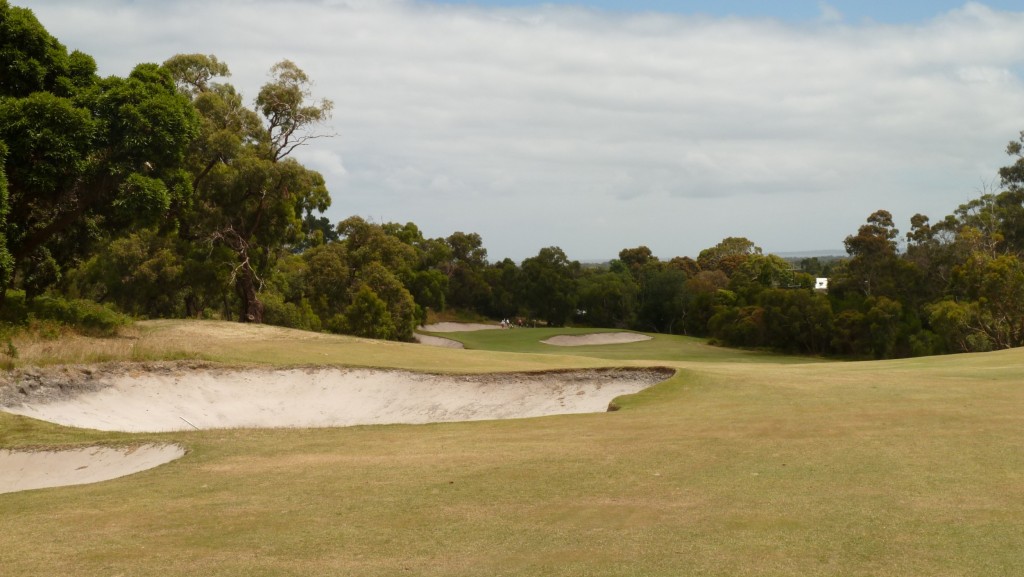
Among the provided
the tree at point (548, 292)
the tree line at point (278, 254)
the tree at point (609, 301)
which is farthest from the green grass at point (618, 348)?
the tree at point (609, 301)

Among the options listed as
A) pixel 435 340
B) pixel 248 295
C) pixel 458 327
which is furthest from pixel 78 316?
pixel 458 327

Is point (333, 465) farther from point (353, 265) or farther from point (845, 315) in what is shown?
point (845, 315)

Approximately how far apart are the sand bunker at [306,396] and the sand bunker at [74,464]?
470cm

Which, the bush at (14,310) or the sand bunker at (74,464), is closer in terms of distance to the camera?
the sand bunker at (74,464)

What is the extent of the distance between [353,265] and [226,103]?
14674 mm

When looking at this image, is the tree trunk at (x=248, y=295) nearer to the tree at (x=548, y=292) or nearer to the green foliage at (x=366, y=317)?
the green foliage at (x=366, y=317)

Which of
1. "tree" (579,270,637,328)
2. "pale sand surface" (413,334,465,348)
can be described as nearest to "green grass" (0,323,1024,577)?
"pale sand surface" (413,334,465,348)

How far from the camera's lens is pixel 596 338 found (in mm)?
66375

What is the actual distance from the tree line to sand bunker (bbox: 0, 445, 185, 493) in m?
10.5

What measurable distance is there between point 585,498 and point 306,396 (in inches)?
610

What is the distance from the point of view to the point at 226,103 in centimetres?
4600

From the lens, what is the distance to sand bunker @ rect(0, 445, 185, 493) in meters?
14.2

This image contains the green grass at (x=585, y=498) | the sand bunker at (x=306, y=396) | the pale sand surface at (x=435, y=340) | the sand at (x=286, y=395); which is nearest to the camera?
the green grass at (x=585, y=498)

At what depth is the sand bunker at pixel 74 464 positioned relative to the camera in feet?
46.7
